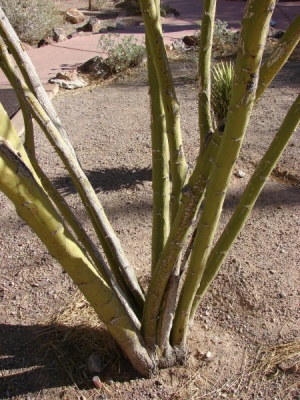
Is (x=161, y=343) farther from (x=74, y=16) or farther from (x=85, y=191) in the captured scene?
(x=74, y=16)

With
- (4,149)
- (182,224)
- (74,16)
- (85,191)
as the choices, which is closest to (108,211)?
(85,191)

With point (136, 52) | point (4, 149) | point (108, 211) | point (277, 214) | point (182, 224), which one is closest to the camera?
point (4, 149)

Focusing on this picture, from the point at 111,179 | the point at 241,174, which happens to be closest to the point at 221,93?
the point at 241,174

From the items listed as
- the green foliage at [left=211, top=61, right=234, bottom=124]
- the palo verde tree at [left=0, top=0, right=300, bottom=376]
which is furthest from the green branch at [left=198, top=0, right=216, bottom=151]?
the green foliage at [left=211, top=61, right=234, bottom=124]

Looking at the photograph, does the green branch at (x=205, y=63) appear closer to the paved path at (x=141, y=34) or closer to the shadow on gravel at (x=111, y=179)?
the shadow on gravel at (x=111, y=179)

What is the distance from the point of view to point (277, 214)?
136 inches

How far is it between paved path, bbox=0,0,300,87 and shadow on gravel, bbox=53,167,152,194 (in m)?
3.02

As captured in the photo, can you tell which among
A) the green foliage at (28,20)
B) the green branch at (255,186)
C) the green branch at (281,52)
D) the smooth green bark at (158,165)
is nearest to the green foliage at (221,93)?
the smooth green bark at (158,165)

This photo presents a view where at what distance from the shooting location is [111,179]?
13.6ft

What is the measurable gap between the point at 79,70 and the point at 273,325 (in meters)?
5.51

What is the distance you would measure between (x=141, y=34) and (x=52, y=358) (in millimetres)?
8443

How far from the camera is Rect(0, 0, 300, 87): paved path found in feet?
25.0

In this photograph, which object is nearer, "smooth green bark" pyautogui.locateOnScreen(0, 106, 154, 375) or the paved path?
"smooth green bark" pyautogui.locateOnScreen(0, 106, 154, 375)

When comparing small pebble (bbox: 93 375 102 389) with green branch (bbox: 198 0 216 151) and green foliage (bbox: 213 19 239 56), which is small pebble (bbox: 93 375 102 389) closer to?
green branch (bbox: 198 0 216 151)
